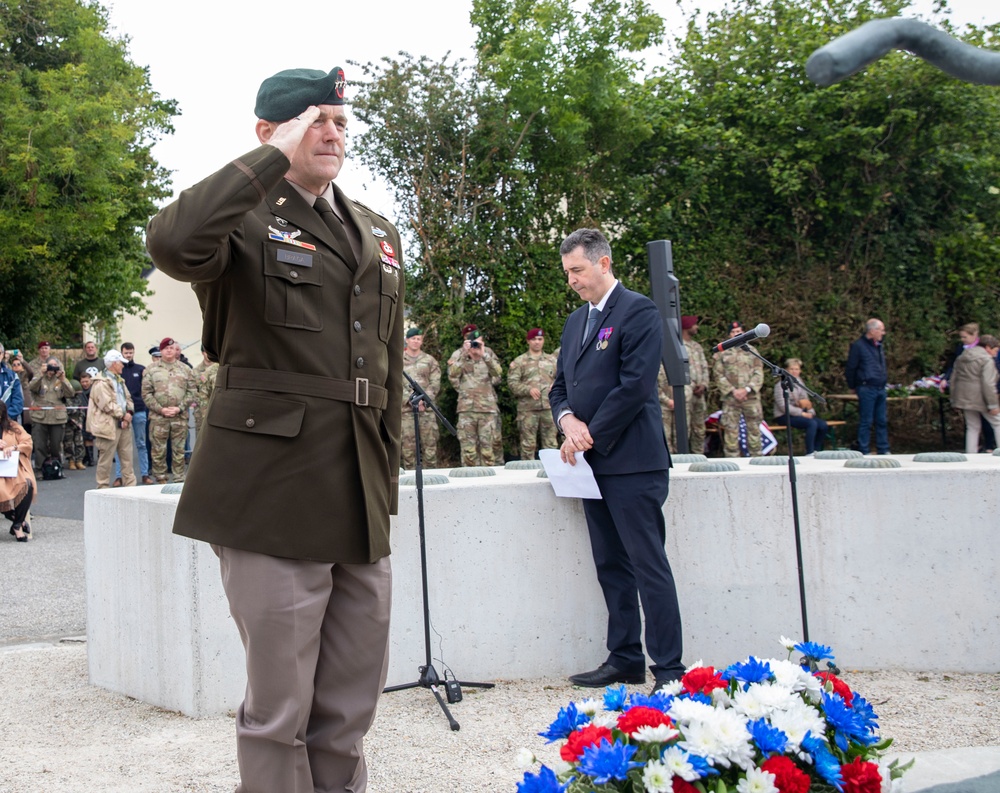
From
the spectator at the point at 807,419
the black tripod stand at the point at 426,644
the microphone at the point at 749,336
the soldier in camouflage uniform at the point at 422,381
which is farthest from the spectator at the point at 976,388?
the black tripod stand at the point at 426,644

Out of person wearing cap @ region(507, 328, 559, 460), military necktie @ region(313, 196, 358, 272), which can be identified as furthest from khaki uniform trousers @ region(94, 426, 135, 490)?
military necktie @ region(313, 196, 358, 272)

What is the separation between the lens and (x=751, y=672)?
8.68 ft

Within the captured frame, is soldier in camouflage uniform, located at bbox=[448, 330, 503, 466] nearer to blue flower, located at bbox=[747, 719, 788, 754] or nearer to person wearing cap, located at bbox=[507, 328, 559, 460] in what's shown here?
person wearing cap, located at bbox=[507, 328, 559, 460]

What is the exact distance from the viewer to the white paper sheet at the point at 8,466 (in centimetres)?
990

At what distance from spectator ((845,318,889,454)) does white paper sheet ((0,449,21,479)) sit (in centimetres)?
1185

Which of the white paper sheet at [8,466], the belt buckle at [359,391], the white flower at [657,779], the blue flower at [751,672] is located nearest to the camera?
the white flower at [657,779]

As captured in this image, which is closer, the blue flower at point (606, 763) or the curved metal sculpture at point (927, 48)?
the curved metal sculpture at point (927, 48)

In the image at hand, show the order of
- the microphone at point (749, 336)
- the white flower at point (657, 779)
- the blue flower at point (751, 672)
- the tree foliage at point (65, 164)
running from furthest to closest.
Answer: the tree foliage at point (65, 164), the microphone at point (749, 336), the blue flower at point (751, 672), the white flower at point (657, 779)

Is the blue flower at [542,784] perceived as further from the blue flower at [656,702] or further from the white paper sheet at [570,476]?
the white paper sheet at [570,476]

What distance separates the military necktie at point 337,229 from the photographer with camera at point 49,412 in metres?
14.9

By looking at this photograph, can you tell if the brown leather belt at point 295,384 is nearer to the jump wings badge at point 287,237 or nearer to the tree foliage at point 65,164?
the jump wings badge at point 287,237

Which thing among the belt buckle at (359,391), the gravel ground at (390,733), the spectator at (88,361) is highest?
the spectator at (88,361)

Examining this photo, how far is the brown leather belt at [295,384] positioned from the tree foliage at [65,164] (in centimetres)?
1905

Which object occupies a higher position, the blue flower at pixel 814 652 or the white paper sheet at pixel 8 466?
the white paper sheet at pixel 8 466
